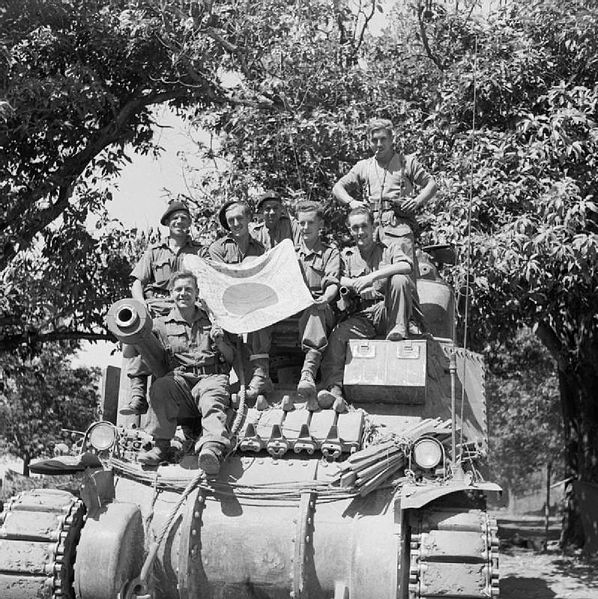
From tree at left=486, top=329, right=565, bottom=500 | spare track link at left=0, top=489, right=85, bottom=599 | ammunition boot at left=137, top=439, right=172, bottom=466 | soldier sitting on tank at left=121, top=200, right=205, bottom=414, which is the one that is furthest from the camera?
tree at left=486, top=329, right=565, bottom=500

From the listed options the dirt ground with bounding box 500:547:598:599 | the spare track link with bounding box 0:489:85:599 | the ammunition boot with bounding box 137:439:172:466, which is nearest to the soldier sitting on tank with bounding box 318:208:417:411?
the ammunition boot with bounding box 137:439:172:466

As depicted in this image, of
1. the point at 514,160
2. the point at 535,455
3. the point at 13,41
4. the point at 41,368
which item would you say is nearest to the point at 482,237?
the point at 514,160

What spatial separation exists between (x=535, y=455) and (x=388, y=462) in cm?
3028

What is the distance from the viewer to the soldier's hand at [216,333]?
386 inches

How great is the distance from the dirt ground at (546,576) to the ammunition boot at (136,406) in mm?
6585

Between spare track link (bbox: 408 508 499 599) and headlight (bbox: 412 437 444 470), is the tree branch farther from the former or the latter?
spare track link (bbox: 408 508 499 599)

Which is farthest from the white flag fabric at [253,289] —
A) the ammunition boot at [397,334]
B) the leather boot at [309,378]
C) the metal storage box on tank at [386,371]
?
the ammunition boot at [397,334]

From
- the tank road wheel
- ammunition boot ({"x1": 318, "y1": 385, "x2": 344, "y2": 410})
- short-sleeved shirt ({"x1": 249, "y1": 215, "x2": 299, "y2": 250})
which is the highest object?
short-sleeved shirt ({"x1": 249, "y1": 215, "x2": 299, "y2": 250})

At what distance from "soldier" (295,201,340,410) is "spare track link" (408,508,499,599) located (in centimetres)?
169

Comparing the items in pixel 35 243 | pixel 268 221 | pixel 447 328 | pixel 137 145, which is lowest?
pixel 447 328

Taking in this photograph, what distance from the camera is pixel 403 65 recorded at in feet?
58.1

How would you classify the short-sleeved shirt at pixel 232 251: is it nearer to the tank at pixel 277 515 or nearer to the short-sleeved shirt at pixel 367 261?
the short-sleeved shirt at pixel 367 261

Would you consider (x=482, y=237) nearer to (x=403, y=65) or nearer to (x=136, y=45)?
(x=403, y=65)

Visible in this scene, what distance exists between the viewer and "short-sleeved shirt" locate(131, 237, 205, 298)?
1137cm
